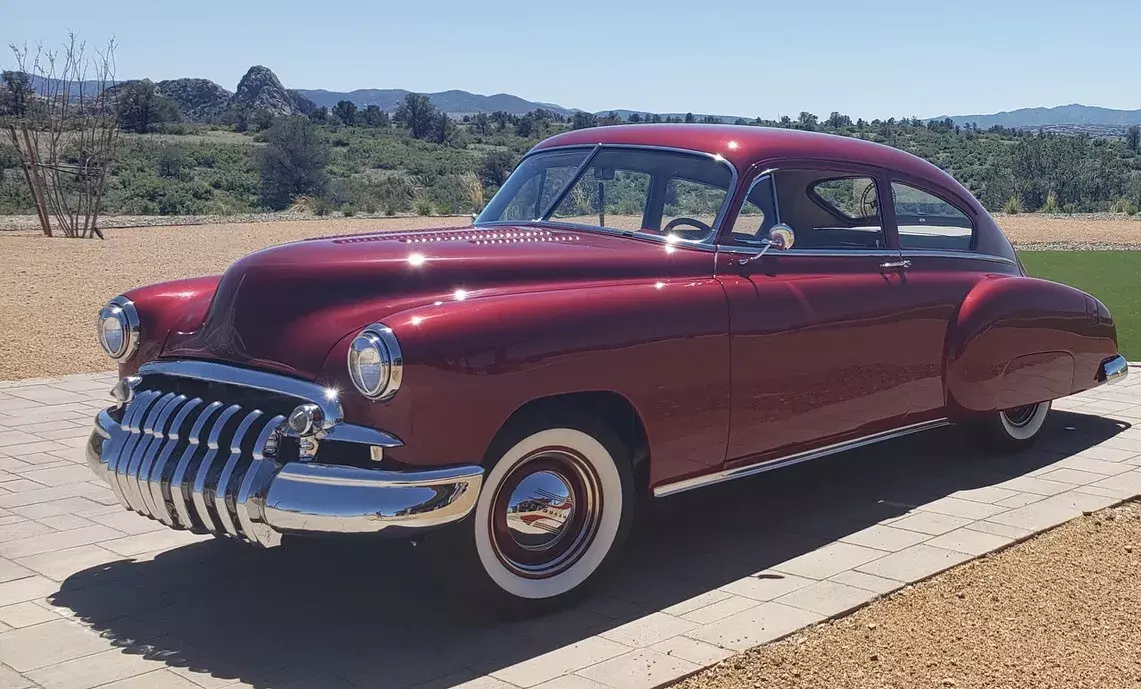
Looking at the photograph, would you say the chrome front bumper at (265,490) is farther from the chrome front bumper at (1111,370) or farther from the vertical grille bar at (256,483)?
the chrome front bumper at (1111,370)

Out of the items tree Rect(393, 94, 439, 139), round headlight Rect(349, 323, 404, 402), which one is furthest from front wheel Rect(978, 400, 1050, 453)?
tree Rect(393, 94, 439, 139)

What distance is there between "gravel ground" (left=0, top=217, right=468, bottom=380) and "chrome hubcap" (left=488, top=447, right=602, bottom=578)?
5.89 m

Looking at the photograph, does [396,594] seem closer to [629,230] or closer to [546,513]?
[546,513]

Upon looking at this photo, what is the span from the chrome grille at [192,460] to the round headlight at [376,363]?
0.99 ft

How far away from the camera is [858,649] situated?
3.74m

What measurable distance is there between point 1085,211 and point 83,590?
30751mm

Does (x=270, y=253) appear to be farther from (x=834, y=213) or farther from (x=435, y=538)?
(x=834, y=213)

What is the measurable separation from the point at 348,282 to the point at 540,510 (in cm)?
104

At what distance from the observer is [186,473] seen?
12.5 feet

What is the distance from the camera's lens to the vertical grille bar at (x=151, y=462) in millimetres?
3951

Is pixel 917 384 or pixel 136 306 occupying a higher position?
pixel 136 306

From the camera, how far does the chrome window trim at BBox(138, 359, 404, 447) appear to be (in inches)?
142

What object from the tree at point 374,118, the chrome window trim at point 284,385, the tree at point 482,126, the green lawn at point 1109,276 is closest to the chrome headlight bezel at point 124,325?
the chrome window trim at point 284,385

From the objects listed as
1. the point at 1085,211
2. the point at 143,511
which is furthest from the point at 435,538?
the point at 1085,211
